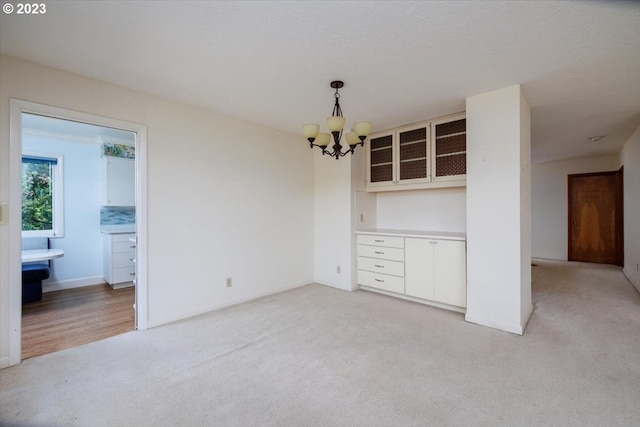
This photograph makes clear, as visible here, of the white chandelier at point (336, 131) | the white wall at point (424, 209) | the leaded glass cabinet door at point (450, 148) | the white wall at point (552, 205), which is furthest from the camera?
the white wall at point (552, 205)

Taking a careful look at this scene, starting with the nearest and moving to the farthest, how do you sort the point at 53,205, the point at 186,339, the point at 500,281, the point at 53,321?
the point at 186,339, the point at 500,281, the point at 53,321, the point at 53,205

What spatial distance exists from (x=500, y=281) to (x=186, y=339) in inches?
118

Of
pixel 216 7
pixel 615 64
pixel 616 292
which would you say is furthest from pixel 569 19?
pixel 616 292

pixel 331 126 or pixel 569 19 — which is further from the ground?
pixel 569 19

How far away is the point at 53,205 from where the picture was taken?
4336mm

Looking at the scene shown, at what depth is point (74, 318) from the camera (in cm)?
319

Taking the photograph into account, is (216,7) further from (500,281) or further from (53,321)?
(53,321)

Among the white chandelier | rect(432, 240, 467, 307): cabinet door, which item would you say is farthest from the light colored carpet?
the white chandelier

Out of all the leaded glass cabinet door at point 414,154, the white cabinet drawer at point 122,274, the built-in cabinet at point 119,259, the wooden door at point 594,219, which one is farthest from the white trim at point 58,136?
the wooden door at point 594,219

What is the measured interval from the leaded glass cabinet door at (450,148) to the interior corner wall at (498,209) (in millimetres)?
404

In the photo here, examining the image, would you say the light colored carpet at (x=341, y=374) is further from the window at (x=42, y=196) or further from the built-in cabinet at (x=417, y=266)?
the window at (x=42, y=196)

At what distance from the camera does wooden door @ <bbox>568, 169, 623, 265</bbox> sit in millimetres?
5988

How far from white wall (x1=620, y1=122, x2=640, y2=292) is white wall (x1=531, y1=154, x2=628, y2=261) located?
5.13ft

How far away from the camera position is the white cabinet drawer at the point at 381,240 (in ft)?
12.4
